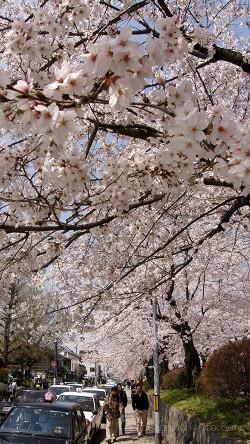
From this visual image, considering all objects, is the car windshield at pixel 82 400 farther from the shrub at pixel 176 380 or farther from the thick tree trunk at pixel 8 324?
the thick tree trunk at pixel 8 324

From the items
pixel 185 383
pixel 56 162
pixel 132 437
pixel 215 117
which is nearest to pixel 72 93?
pixel 215 117

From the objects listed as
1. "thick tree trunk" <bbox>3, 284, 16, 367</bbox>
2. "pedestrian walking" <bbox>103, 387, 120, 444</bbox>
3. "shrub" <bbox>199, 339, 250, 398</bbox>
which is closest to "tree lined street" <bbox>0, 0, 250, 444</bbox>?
"shrub" <bbox>199, 339, 250, 398</bbox>

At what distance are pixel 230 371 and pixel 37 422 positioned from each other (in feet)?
12.6

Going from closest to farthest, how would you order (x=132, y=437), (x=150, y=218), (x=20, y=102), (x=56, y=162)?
(x=20, y=102) → (x=56, y=162) → (x=150, y=218) → (x=132, y=437)

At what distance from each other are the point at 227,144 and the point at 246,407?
25.3ft

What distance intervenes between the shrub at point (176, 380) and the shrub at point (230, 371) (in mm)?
7412

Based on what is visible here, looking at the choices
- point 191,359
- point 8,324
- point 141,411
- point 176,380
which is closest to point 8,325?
point 8,324

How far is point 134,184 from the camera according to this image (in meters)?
4.98

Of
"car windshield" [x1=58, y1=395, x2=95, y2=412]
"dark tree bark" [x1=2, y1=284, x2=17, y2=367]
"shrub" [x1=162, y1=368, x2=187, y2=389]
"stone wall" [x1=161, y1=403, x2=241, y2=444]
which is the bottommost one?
"stone wall" [x1=161, y1=403, x2=241, y2=444]

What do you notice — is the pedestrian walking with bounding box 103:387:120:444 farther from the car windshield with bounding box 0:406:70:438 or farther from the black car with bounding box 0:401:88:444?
the car windshield with bounding box 0:406:70:438

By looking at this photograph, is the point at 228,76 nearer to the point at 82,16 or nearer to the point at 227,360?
the point at 82,16

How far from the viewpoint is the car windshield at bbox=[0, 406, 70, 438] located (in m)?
7.68

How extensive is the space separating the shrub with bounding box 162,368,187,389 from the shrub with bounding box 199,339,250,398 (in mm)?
7412

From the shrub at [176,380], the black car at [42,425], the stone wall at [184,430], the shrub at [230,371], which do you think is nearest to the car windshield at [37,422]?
the black car at [42,425]
